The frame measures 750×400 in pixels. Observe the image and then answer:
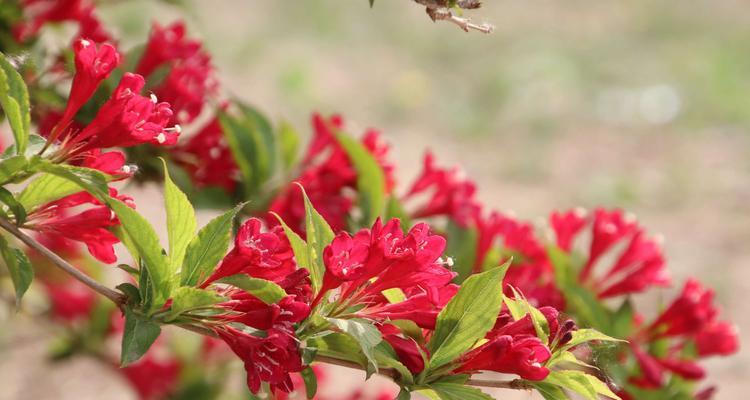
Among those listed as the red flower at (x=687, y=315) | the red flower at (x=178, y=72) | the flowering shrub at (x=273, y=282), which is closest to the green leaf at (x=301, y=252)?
the flowering shrub at (x=273, y=282)

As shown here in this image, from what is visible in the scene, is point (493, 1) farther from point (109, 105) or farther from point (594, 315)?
point (109, 105)

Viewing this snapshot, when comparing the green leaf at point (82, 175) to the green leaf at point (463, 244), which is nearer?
the green leaf at point (82, 175)

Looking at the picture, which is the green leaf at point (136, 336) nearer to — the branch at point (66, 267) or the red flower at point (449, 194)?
the branch at point (66, 267)

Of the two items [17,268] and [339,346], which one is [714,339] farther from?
[17,268]

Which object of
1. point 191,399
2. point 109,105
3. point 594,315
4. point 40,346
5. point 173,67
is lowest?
point 40,346

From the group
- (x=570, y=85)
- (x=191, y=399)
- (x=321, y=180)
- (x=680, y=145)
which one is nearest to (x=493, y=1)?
(x=570, y=85)

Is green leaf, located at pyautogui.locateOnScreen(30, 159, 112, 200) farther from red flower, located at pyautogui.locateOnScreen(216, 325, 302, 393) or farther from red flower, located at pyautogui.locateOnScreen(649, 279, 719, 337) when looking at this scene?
red flower, located at pyautogui.locateOnScreen(649, 279, 719, 337)
